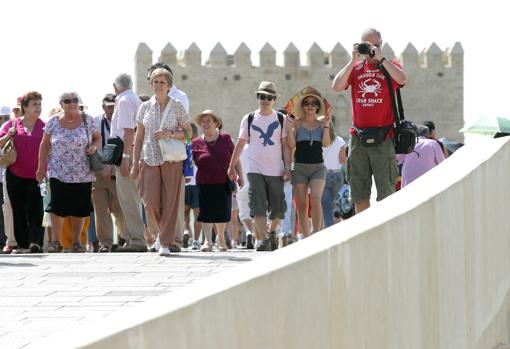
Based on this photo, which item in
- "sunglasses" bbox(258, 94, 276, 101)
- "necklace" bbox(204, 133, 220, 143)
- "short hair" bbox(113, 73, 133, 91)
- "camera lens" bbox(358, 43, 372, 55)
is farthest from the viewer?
"necklace" bbox(204, 133, 220, 143)

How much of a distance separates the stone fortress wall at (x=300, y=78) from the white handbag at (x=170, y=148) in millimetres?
58755

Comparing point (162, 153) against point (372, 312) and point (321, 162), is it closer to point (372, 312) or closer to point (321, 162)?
point (321, 162)

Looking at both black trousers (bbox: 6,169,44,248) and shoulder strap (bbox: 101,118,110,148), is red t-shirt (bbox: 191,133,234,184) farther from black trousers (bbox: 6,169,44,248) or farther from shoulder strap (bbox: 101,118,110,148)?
black trousers (bbox: 6,169,44,248)

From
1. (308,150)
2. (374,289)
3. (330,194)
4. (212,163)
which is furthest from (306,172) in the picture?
(374,289)

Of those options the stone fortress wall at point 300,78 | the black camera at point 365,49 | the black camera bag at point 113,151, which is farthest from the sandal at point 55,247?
the stone fortress wall at point 300,78

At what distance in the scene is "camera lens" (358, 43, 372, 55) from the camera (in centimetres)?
899

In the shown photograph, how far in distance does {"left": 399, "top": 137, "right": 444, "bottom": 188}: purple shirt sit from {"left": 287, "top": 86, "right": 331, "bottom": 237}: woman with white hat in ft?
2.33

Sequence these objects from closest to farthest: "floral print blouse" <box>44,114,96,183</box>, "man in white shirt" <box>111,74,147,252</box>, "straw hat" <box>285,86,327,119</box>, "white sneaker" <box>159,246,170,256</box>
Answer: "white sneaker" <box>159,246,170,256</box>, "man in white shirt" <box>111,74,147,252</box>, "floral print blouse" <box>44,114,96,183</box>, "straw hat" <box>285,86,327,119</box>

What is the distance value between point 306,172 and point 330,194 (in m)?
2.62

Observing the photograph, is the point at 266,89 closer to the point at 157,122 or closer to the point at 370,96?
the point at 157,122

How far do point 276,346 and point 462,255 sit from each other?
2.97 meters

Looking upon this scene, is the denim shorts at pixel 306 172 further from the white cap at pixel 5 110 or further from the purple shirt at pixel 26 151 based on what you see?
the white cap at pixel 5 110

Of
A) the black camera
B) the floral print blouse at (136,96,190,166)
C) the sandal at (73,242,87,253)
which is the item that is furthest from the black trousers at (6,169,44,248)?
the black camera

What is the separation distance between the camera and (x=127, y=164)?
11.2 meters
